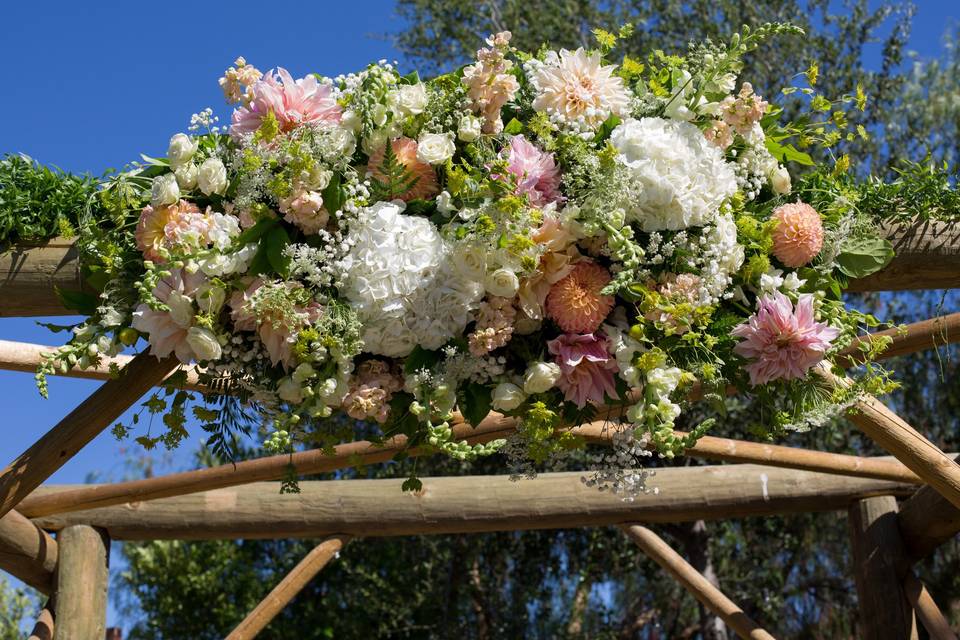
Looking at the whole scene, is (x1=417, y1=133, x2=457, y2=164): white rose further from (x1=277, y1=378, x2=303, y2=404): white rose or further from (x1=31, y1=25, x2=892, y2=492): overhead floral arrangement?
(x1=277, y1=378, x2=303, y2=404): white rose

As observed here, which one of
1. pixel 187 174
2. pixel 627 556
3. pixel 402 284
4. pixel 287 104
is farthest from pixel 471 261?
pixel 627 556

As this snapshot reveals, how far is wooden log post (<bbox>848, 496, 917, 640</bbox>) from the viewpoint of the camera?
4.20 meters

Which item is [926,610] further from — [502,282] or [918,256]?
[502,282]

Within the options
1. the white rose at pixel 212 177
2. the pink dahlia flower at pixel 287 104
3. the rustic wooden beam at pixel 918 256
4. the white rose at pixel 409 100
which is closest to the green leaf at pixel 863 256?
the rustic wooden beam at pixel 918 256

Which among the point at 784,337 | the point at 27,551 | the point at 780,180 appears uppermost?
the point at 27,551

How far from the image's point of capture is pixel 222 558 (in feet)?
29.1

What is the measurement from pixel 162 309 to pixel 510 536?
7047 millimetres

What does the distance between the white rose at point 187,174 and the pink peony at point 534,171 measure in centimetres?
62

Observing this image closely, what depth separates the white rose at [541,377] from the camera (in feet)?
6.38

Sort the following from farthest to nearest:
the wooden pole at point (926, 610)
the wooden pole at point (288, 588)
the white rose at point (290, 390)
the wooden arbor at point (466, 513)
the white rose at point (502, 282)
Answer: the wooden pole at point (288, 588)
the wooden arbor at point (466, 513)
the wooden pole at point (926, 610)
the white rose at point (290, 390)
the white rose at point (502, 282)

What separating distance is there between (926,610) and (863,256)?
94.0 inches

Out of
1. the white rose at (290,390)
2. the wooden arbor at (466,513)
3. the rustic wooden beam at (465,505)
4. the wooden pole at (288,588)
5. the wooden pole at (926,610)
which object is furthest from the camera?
the rustic wooden beam at (465,505)

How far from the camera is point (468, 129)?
1.98 metres

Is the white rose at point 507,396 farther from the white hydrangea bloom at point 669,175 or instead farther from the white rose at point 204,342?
the white rose at point 204,342
